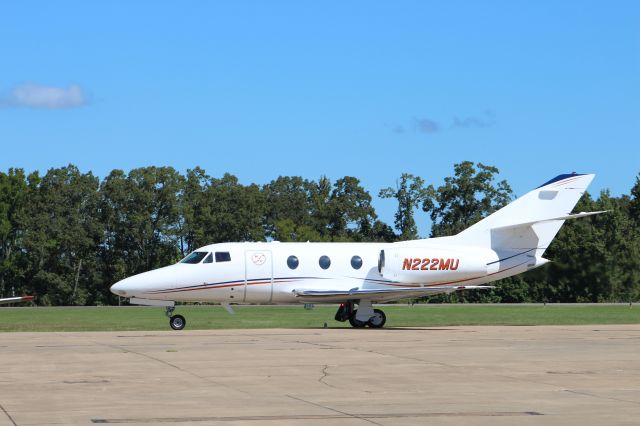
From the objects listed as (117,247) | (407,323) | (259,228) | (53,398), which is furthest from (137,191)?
(53,398)

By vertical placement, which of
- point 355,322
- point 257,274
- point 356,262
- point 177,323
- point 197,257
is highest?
point 197,257

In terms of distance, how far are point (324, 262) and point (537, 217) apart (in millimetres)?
7190

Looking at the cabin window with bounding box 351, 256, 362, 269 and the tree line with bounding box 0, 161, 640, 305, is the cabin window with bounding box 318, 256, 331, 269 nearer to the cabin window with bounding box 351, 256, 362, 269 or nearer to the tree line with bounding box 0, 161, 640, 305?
the cabin window with bounding box 351, 256, 362, 269

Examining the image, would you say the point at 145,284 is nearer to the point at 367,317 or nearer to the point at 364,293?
the point at 364,293

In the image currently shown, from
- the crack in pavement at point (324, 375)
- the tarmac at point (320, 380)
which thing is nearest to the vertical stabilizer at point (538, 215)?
the tarmac at point (320, 380)

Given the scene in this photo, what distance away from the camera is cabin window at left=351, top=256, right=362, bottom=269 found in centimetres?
3356

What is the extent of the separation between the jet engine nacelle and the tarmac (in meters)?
7.64

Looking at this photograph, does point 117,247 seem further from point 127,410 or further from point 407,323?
point 127,410

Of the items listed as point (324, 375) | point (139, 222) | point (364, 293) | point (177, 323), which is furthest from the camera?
point (139, 222)

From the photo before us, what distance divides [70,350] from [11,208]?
7462cm

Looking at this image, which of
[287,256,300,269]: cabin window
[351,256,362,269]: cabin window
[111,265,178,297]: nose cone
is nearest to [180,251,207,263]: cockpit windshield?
[111,265,178,297]: nose cone

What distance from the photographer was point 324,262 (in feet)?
109

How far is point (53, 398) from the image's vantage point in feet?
45.0

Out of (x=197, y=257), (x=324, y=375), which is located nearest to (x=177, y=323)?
(x=197, y=257)
